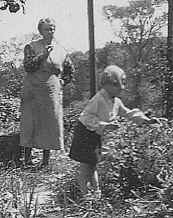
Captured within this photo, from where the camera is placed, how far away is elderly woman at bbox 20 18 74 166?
19.1 ft

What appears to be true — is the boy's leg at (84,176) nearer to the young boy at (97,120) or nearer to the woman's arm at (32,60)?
the young boy at (97,120)

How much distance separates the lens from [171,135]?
14.4 ft

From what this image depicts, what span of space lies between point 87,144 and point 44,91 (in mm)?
1935

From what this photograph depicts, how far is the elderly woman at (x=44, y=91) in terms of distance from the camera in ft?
19.1

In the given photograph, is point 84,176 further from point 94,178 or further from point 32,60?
point 32,60

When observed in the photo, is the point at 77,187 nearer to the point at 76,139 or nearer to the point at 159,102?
the point at 76,139

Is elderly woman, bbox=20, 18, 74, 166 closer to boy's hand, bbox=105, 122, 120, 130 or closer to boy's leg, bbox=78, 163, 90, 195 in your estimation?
boy's leg, bbox=78, 163, 90, 195

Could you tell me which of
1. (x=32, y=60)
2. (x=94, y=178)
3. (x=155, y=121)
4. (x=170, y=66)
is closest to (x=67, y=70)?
(x=32, y=60)

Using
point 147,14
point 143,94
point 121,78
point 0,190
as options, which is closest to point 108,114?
point 121,78

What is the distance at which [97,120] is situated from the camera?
4.02 metres

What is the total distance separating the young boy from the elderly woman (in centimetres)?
176

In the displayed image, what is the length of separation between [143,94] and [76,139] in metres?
4.37

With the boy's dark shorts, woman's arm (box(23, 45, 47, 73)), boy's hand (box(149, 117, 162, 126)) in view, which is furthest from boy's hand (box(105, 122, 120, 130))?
woman's arm (box(23, 45, 47, 73))

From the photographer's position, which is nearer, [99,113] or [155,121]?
[99,113]
